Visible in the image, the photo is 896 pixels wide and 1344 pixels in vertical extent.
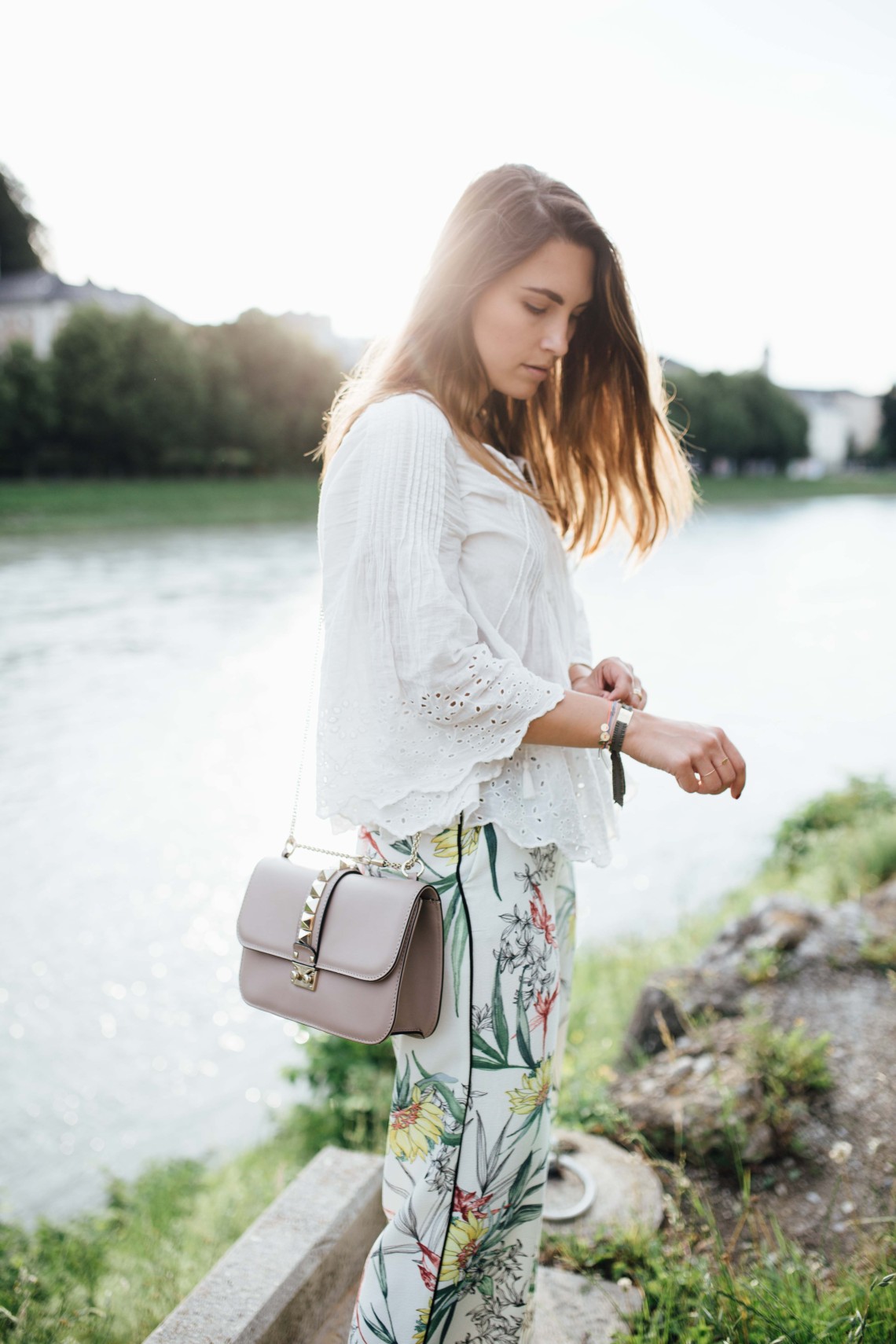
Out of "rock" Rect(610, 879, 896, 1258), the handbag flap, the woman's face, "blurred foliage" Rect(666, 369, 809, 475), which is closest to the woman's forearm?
the handbag flap

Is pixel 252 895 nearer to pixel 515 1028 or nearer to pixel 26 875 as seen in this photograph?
pixel 515 1028

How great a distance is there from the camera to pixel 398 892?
4.31 feet

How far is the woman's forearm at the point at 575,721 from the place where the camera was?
1336 millimetres

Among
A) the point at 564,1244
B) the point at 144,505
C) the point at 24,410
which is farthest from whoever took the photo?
the point at 24,410

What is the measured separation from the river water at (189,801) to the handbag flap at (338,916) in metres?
1.44

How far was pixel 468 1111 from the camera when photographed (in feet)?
4.49

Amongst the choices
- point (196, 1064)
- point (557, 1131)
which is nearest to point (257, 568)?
point (196, 1064)

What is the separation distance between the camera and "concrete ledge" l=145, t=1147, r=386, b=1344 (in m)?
1.75

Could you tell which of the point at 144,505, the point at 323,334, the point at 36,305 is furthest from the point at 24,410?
the point at 323,334

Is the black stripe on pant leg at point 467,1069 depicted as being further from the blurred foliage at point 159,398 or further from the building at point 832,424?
the building at point 832,424

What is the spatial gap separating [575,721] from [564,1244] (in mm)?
1376

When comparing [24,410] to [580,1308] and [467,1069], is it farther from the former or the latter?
[467,1069]

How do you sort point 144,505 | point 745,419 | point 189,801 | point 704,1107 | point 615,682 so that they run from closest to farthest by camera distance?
point 615,682
point 704,1107
point 189,801
point 144,505
point 745,419

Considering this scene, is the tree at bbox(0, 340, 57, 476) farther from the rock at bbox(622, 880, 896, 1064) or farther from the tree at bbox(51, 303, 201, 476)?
the rock at bbox(622, 880, 896, 1064)
